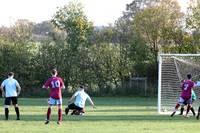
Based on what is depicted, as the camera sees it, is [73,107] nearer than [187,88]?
No

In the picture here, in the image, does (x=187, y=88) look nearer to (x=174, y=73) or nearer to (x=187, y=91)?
(x=187, y=91)

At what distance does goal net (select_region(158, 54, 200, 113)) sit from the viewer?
3247 cm

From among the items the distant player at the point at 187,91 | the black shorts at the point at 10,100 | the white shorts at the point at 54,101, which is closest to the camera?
the white shorts at the point at 54,101

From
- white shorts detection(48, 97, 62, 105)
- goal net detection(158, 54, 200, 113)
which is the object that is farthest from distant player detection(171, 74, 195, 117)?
white shorts detection(48, 97, 62, 105)

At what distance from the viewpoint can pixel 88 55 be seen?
54.0 m

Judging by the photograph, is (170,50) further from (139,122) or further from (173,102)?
(139,122)

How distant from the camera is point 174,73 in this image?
3500cm

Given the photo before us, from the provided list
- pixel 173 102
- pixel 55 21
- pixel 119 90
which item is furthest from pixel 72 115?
pixel 55 21

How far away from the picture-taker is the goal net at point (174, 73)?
107 ft

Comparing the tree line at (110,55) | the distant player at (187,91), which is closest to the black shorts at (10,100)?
the distant player at (187,91)

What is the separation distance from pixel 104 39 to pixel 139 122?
34465 millimetres

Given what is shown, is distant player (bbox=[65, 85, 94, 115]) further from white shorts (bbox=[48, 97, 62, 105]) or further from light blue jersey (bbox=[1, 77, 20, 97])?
white shorts (bbox=[48, 97, 62, 105])

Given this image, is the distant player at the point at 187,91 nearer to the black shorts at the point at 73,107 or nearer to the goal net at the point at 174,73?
the black shorts at the point at 73,107

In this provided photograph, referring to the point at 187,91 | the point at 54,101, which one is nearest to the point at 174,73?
the point at 187,91
